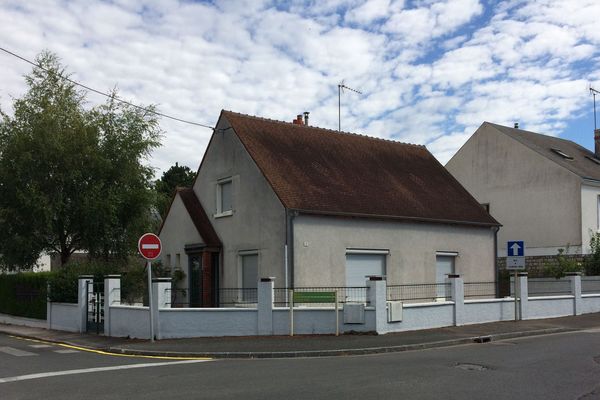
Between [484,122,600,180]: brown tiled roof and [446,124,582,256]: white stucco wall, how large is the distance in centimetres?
55

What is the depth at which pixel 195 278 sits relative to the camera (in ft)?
72.3

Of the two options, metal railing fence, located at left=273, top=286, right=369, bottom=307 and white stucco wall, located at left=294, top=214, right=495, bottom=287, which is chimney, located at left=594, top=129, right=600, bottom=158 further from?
metal railing fence, located at left=273, top=286, right=369, bottom=307

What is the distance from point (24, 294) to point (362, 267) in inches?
522

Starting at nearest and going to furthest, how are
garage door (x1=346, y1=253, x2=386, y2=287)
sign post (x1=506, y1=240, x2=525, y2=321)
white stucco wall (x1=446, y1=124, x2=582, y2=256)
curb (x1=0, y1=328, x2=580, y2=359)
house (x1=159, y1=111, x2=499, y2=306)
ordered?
curb (x1=0, y1=328, x2=580, y2=359) < sign post (x1=506, y1=240, x2=525, y2=321) < house (x1=159, y1=111, x2=499, y2=306) < garage door (x1=346, y1=253, x2=386, y2=287) < white stucco wall (x1=446, y1=124, x2=582, y2=256)

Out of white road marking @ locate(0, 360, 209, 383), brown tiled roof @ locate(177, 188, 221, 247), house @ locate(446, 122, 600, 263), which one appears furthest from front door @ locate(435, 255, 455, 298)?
white road marking @ locate(0, 360, 209, 383)

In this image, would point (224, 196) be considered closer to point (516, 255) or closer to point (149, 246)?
point (149, 246)

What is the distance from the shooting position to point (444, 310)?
1784 centimetres

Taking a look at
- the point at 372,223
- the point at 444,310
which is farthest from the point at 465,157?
the point at 444,310

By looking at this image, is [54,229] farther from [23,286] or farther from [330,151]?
[330,151]

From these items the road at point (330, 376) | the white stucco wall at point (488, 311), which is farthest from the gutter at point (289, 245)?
the road at point (330, 376)

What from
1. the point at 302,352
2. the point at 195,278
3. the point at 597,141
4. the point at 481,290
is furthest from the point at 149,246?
the point at 597,141

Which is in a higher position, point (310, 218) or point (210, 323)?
point (310, 218)

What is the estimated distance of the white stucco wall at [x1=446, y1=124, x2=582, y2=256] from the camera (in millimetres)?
29891

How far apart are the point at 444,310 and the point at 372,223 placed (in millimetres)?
4016
